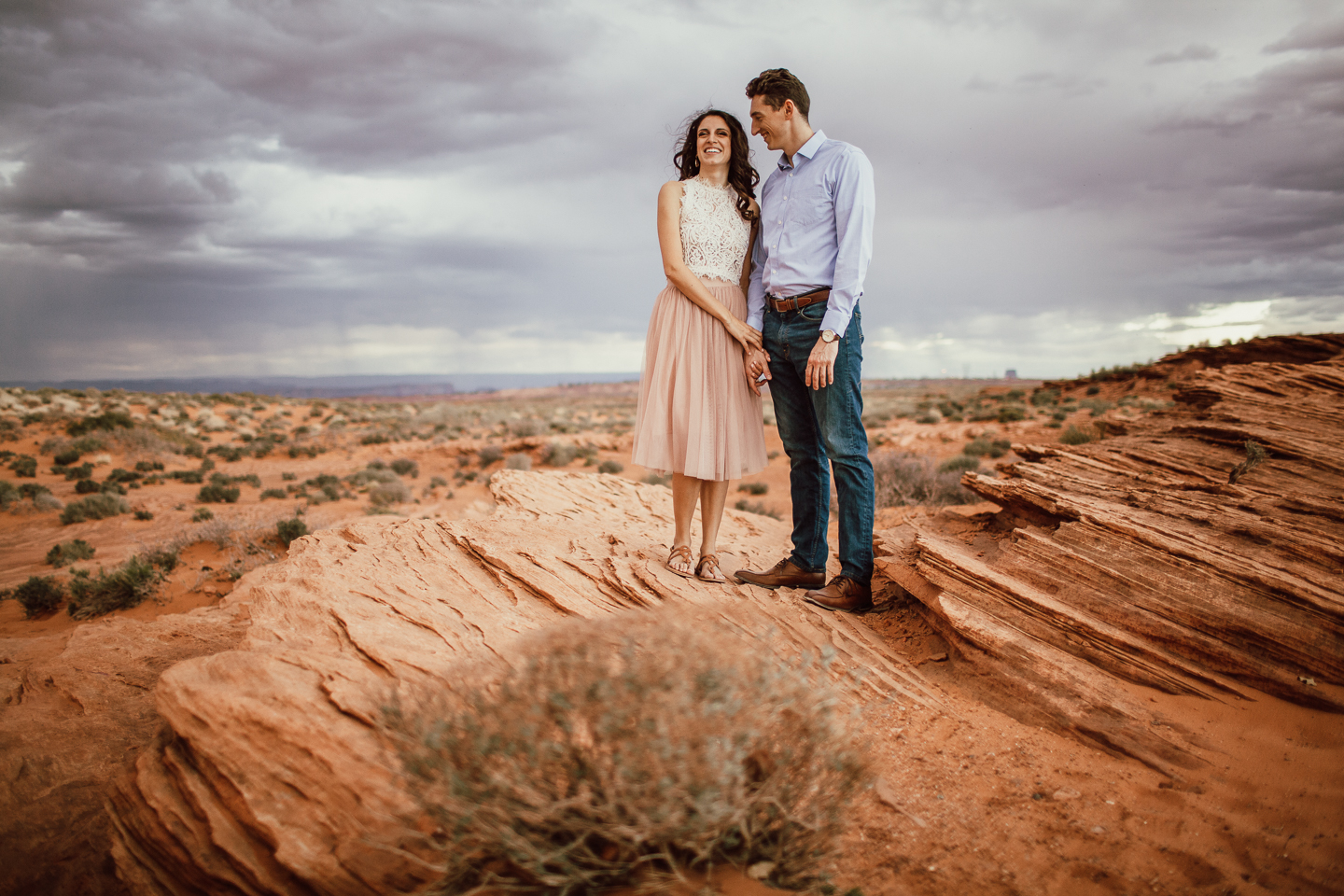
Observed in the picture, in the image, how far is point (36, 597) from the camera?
6809 mm

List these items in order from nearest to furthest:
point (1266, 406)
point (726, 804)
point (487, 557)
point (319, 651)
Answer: point (726, 804)
point (319, 651)
point (487, 557)
point (1266, 406)

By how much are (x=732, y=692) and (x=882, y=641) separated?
6.95ft

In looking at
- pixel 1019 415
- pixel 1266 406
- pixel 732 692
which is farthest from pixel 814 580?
pixel 1019 415

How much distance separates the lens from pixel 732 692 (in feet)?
5.94

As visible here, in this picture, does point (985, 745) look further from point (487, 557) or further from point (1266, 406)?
point (1266, 406)

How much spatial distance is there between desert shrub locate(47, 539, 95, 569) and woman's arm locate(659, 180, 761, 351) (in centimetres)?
984

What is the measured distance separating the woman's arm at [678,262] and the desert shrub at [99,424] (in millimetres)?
24050

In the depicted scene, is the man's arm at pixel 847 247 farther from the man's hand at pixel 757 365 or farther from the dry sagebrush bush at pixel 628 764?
the dry sagebrush bush at pixel 628 764

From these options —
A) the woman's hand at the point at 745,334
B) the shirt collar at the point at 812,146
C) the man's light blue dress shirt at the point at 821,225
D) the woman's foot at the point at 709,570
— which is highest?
the shirt collar at the point at 812,146

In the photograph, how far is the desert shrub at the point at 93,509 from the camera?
1087 centimetres

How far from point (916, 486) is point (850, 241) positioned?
7.85m

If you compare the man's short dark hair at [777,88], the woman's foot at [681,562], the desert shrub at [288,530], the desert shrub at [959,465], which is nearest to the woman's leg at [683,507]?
the woman's foot at [681,562]

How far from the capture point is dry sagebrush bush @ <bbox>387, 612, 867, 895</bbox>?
1.68 meters

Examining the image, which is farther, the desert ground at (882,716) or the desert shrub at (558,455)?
the desert shrub at (558,455)
